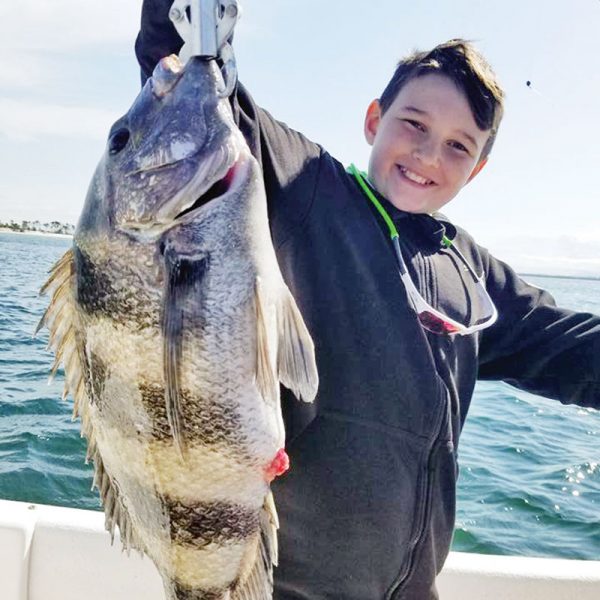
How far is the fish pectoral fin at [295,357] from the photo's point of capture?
5.55ft

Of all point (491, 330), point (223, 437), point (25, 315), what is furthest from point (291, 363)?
point (25, 315)

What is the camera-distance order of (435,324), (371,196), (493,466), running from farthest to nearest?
(493,466) → (371,196) → (435,324)

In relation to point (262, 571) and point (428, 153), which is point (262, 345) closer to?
point (262, 571)

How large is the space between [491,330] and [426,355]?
2.64 feet

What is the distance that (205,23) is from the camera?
155 cm

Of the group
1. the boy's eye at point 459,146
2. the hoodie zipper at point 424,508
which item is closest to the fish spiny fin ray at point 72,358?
the hoodie zipper at point 424,508

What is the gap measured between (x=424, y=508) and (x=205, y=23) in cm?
173

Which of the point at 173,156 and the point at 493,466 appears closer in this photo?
the point at 173,156

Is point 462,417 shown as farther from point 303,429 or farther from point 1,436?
point 1,436

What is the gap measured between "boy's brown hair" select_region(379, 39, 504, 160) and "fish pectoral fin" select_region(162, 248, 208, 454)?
1.58m

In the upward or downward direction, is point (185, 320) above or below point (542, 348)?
above

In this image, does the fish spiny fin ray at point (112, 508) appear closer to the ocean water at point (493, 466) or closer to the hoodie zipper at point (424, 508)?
the hoodie zipper at point (424, 508)

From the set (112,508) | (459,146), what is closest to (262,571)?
(112,508)

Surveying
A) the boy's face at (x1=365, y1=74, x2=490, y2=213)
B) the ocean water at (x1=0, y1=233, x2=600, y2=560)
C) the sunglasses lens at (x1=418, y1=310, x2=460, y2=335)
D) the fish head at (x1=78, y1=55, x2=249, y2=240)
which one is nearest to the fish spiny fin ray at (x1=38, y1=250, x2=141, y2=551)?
the fish head at (x1=78, y1=55, x2=249, y2=240)
